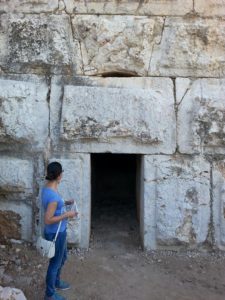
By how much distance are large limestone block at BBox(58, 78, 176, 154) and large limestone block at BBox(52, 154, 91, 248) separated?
22 cm

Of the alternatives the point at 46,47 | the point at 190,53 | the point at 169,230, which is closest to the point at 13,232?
the point at 169,230

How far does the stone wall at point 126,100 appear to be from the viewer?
4449mm

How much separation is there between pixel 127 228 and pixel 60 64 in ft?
6.57

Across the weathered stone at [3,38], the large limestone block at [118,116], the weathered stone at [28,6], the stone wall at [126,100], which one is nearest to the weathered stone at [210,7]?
the stone wall at [126,100]

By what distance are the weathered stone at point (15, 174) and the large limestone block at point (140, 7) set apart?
166 centimetres

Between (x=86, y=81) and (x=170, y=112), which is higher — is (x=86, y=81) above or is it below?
above

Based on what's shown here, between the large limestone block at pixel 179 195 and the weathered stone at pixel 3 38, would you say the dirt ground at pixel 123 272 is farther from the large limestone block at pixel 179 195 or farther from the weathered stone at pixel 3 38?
the weathered stone at pixel 3 38

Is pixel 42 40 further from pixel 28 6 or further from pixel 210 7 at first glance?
pixel 210 7

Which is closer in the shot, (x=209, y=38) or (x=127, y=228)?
(x=209, y=38)

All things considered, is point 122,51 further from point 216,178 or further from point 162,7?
point 216,178

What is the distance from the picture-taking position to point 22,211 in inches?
182

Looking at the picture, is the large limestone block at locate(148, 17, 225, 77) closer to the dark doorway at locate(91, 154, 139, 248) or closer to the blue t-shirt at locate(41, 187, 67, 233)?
the dark doorway at locate(91, 154, 139, 248)

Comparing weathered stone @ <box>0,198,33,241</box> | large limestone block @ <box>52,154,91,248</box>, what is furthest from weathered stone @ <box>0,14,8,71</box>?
weathered stone @ <box>0,198,33,241</box>

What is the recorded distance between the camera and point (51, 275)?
3.64m
